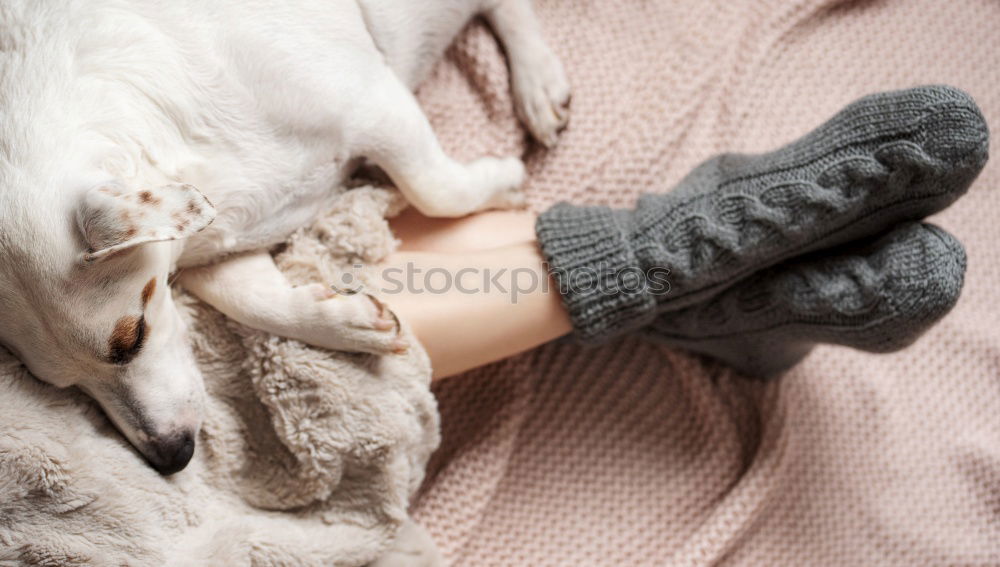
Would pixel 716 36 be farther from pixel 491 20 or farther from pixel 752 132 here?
pixel 491 20

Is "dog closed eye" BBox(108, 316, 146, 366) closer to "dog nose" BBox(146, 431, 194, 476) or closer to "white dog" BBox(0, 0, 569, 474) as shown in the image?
"white dog" BBox(0, 0, 569, 474)

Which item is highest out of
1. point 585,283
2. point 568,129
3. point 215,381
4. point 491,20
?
point 491,20

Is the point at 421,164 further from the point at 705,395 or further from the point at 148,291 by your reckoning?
the point at 705,395

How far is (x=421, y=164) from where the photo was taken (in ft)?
3.94

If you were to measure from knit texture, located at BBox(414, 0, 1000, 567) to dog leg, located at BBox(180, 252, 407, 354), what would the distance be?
426 mm

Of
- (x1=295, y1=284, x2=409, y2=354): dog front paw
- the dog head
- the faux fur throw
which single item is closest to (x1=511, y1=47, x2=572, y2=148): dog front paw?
the faux fur throw

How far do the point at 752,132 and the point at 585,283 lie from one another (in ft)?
1.65

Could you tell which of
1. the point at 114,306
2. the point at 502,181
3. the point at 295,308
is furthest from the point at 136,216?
the point at 502,181

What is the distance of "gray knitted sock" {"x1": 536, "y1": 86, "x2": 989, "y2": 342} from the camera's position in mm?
1177

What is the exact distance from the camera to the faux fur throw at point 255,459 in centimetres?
95

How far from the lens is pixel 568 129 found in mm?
1410

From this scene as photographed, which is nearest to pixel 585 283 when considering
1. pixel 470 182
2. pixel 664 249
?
pixel 664 249

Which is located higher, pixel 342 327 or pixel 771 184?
pixel 771 184

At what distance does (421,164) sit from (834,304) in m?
0.71
